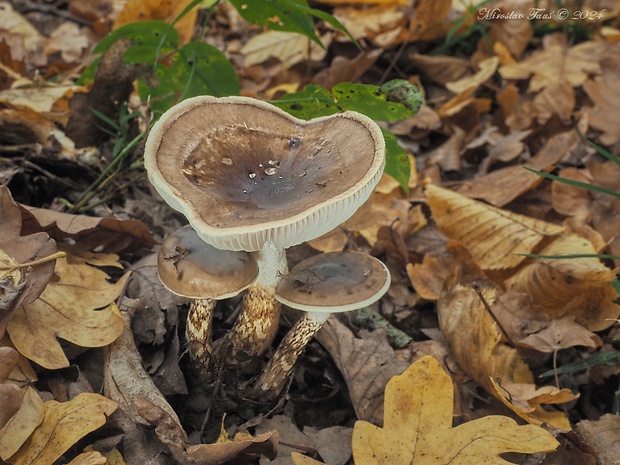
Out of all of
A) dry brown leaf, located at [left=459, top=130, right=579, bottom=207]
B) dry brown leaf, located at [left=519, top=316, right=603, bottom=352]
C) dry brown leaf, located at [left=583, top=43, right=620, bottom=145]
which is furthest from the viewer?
dry brown leaf, located at [left=583, top=43, right=620, bottom=145]

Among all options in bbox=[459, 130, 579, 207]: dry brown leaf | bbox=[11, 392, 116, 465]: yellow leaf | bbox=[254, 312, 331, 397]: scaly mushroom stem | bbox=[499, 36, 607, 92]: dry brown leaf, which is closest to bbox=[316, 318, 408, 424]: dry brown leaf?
bbox=[254, 312, 331, 397]: scaly mushroom stem

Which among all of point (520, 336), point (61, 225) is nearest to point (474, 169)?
point (520, 336)

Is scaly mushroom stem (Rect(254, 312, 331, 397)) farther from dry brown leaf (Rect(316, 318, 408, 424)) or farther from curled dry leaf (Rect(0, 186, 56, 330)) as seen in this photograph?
curled dry leaf (Rect(0, 186, 56, 330))

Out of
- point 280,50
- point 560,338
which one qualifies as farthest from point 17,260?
point 280,50

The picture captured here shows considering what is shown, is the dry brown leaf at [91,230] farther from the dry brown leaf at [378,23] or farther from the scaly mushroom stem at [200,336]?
the dry brown leaf at [378,23]

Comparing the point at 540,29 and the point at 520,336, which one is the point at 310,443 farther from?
the point at 540,29

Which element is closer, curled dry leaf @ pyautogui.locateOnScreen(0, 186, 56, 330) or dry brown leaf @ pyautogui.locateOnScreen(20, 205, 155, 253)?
curled dry leaf @ pyautogui.locateOnScreen(0, 186, 56, 330)

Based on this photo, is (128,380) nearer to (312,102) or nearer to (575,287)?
(312,102)
